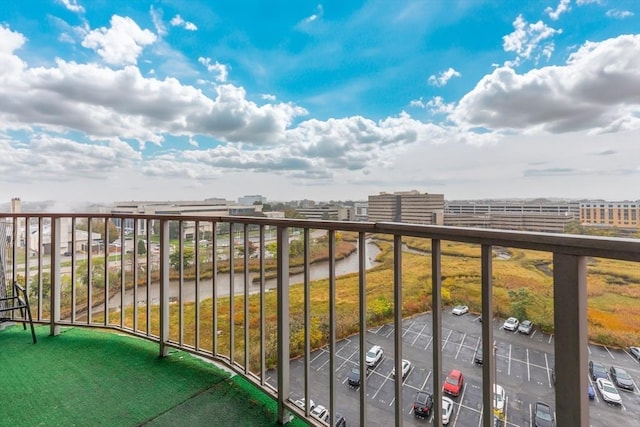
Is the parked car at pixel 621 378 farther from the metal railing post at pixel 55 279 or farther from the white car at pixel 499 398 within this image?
the metal railing post at pixel 55 279

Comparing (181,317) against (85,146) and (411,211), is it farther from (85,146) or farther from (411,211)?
(85,146)

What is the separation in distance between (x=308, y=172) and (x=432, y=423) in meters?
6.14

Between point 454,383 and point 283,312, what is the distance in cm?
85

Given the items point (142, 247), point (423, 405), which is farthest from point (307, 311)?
point (142, 247)

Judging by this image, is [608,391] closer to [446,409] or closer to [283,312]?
[446,409]

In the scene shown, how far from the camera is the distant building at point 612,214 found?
0.92m

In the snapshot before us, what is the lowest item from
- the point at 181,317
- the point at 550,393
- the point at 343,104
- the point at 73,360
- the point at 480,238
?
the point at 73,360

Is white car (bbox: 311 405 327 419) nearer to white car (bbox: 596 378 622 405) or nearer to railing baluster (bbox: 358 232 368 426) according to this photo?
railing baluster (bbox: 358 232 368 426)

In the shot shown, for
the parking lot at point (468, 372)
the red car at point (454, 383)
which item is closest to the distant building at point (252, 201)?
the parking lot at point (468, 372)

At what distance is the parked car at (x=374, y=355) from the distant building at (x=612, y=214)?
2.56 feet

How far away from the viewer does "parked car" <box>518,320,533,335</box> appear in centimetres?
77

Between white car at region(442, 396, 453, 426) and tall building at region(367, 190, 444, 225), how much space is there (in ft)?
2.03

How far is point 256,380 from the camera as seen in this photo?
170 centimetres

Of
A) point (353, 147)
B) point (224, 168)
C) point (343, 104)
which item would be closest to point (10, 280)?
point (224, 168)
